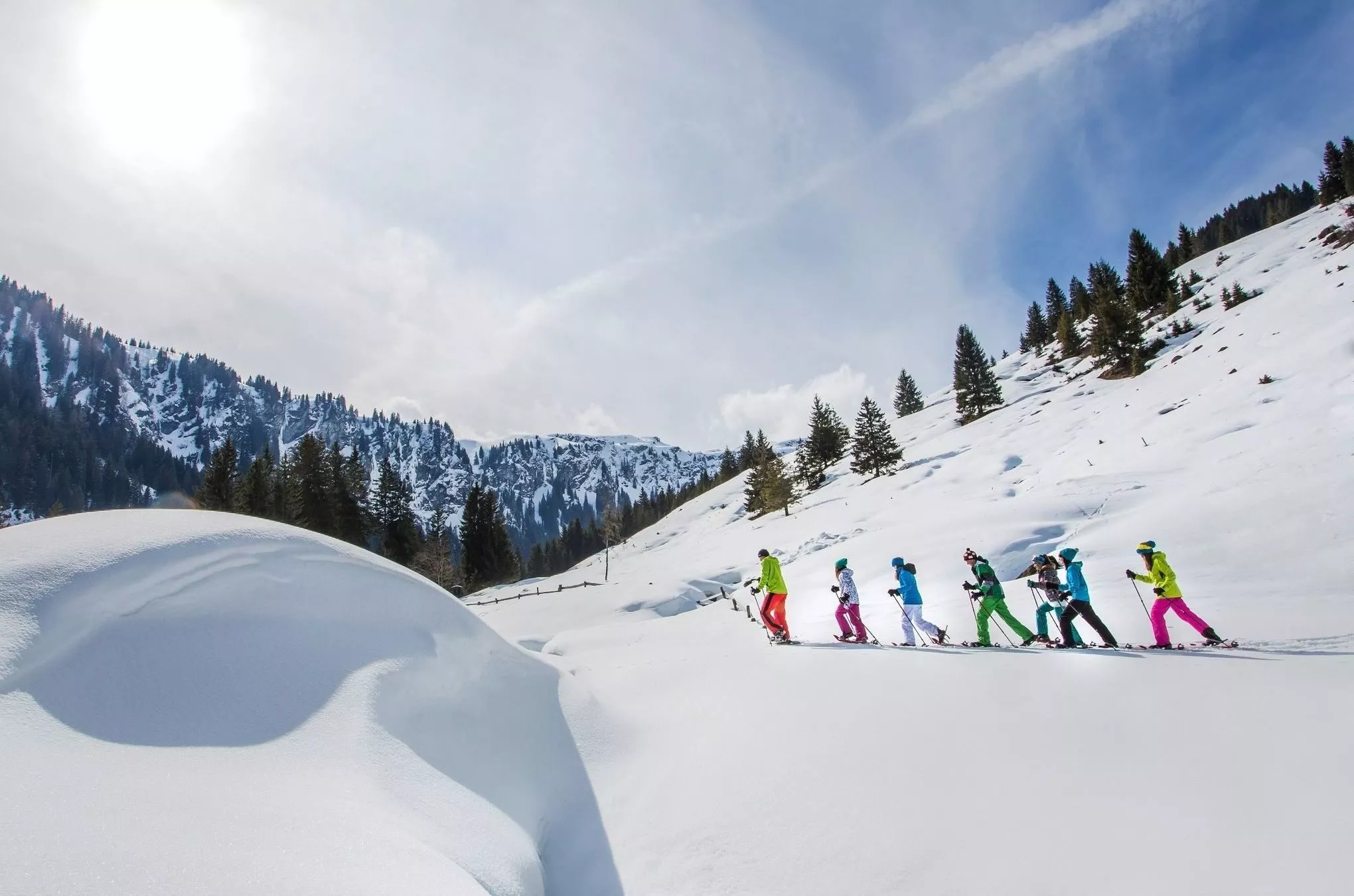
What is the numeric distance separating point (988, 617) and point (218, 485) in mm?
51942

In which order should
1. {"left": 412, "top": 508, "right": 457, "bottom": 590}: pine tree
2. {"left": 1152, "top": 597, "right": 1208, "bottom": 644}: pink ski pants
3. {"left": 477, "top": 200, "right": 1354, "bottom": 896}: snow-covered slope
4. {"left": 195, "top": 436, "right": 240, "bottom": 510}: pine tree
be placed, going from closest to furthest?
1. {"left": 477, "top": 200, "right": 1354, "bottom": 896}: snow-covered slope
2. {"left": 1152, "top": 597, "right": 1208, "bottom": 644}: pink ski pants
3. {"left": 195, "top": 436, "right": 240, "bottom": 510}: pine tree
4. {"left": 412, "top": 508, "right": 457, "bottom": 590}: pine tree

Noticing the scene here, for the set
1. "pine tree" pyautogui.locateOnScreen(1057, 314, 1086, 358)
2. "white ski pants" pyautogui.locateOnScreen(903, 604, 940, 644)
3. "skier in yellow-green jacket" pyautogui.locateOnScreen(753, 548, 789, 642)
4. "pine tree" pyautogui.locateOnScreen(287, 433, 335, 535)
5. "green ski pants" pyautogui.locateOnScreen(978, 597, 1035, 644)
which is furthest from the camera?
"pine tree" pyautogui.locateOnScreen(1057, 314, 1086, 358)

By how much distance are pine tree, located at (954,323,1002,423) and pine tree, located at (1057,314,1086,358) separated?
10248 mm

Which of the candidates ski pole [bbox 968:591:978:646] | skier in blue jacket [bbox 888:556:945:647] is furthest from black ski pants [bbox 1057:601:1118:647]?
skier in blue jacket [bbox 888:556:945:647]

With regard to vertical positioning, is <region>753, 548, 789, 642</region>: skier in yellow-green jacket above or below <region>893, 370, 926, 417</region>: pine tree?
below

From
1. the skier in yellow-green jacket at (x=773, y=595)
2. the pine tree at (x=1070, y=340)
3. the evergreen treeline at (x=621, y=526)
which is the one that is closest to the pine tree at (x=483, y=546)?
the evergreen treeline at (x=621, y=526)

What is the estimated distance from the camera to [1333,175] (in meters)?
68.2

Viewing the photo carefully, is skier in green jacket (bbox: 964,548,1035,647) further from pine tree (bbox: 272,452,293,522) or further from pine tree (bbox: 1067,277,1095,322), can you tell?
pine tree (bbox: 1067,277,1095,322)

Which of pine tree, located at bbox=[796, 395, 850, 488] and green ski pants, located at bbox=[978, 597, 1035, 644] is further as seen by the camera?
pine tree, located at bbox=[796, 395, 850, 488]

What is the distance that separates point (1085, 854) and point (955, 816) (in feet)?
2.77

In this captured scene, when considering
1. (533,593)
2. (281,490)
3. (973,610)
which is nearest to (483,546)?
(281,490)

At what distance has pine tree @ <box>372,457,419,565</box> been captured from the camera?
5350 centimetres

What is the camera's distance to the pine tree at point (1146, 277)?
54.6m

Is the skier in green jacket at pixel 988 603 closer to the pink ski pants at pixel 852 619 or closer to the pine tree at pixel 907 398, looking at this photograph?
the pink ski pants at pixel 852 619
